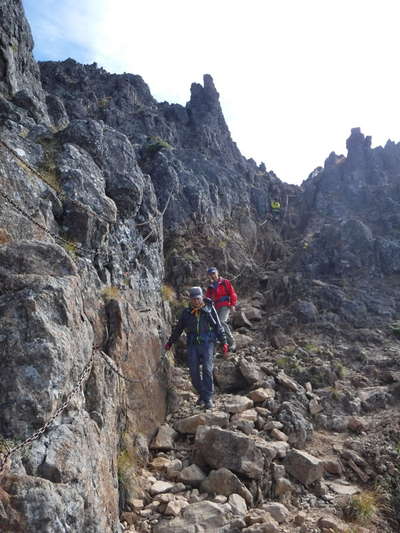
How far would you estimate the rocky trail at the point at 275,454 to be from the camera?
19.9ft

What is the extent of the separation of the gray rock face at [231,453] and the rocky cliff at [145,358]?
3 cm

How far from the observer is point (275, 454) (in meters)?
7.56

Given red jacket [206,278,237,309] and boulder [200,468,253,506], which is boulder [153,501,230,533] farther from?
red jacket [206,278,237,309]

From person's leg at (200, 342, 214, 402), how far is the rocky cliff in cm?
51

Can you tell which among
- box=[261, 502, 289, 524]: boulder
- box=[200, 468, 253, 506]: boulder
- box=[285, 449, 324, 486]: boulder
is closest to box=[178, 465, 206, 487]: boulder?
box=[200, 468, 253, 506]: boulder

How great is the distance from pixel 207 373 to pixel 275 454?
8.18 ft

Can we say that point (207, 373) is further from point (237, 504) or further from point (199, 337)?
point (237, 504)

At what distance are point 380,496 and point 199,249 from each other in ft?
50.2

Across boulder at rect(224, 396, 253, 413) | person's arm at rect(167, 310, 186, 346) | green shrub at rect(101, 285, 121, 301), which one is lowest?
boulder at rect(224, 396, 253, 413)

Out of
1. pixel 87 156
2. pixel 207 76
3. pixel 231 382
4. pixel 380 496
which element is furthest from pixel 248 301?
pixel 207 76

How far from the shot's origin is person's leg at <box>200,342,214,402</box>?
9289 mm

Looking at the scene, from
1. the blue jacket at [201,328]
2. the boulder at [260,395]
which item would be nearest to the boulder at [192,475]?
the boulder at [260,395]

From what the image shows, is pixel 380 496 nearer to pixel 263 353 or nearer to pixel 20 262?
pixel 263 353

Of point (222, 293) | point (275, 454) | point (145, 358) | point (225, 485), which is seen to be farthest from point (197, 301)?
point (225, 485)
